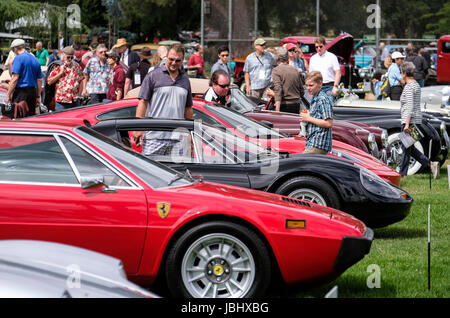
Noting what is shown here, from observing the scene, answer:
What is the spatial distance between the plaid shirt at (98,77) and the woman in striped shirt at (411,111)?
5.68 m

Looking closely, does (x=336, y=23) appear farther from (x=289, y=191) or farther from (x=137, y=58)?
(x=289, y=191)

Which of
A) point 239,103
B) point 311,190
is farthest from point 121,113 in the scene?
point 311,190

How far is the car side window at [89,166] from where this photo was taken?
5.36 m

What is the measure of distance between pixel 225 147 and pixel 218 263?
6.63 ft

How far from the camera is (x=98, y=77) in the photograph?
1469 cm

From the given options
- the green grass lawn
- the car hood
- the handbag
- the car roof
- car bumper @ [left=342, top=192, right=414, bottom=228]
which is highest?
the car roof

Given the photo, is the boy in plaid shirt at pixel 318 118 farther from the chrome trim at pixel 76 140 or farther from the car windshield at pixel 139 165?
the chrome trim at pixel 76 140

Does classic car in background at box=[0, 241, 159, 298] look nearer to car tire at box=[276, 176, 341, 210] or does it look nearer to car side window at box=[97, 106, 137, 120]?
car tire at box=[276, 176, 341, 210]

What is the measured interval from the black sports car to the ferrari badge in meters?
1.65

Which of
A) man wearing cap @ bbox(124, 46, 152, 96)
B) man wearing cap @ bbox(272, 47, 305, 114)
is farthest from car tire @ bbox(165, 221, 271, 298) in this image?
man wearing cap @ bbox(124, 46, 152, 96)

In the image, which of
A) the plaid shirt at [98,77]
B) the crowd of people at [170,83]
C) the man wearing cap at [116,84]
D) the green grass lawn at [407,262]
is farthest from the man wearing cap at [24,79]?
the green grass lawn at [407,262]

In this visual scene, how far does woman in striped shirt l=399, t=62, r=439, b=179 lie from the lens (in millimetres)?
11781

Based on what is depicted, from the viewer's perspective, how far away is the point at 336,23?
27500mm

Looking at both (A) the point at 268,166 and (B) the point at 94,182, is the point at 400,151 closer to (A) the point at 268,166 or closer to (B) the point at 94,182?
(A) the point at 268,166
